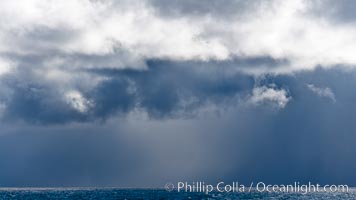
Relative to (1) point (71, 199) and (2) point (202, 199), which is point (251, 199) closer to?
(2) point (202, 199)

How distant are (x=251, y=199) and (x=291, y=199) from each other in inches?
499

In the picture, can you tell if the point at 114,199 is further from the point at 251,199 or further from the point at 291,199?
the point at 291,199

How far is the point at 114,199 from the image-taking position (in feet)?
626

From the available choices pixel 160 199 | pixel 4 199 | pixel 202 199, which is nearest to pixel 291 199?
pixel 202 199

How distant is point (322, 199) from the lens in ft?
590

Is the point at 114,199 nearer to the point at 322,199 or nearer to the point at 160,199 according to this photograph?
the point at 160,199

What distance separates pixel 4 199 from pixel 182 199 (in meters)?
58.3

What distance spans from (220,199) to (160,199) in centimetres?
1931

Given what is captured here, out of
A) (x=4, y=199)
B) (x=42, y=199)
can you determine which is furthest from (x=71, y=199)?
(x=4, y=199)

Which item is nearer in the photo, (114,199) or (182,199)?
(182,199)

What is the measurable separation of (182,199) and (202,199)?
6167 millimetres

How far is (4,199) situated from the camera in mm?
182375

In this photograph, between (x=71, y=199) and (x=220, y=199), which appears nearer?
(x=220, y=199)

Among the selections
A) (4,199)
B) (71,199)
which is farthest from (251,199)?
(4,199)
